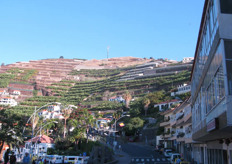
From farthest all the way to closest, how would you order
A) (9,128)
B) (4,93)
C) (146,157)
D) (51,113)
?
1. (4,93)
2. (51,113)
3. (146,157)
4. (9,128)

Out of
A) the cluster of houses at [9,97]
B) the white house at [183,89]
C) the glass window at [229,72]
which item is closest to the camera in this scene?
the glass window at [229,72]

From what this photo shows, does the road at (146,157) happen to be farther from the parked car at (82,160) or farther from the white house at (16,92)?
the white house at (16,92)

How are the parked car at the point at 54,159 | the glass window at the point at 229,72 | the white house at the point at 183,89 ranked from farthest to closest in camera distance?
the white house at the point at 183,89 → the parked car at the point at 54,159 → the glass window at the point at 229,72

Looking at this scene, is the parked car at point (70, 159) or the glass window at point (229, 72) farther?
the parked car at point (70, 159)

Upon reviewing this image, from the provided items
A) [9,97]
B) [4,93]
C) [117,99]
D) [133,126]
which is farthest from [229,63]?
[4,93]

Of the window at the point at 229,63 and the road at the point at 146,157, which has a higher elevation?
the window at the point at 229,63

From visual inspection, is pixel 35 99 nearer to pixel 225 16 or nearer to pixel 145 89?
pixel 145 89

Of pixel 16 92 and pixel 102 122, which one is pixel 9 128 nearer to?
pixel 102 122

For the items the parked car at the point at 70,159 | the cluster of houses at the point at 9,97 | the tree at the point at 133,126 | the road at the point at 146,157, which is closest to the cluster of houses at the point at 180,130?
the road at the point at 146,157

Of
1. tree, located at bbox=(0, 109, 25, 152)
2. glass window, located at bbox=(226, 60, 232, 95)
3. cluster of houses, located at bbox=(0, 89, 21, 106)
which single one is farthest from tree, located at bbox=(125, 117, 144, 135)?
glass window, located at bbox=(226, 60, 232, 95)

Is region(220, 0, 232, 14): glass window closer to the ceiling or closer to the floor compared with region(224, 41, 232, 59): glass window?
closer to the ceiling

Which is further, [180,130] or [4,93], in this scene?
[4,93]

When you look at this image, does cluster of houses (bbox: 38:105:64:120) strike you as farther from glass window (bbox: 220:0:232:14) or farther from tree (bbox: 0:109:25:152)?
glass window (bbox: 220:0:232:14)


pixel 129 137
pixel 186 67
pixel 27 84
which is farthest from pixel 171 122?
pixel 27 84
